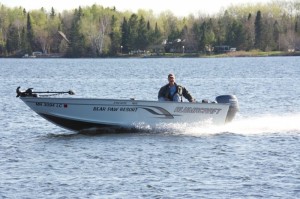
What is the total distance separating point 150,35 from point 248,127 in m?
146

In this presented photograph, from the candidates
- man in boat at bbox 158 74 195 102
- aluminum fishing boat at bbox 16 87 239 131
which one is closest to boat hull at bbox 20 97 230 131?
aluminum fishing boat at bbox 16 87 239 131

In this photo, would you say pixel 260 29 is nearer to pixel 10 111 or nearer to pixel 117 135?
pixel 10 111

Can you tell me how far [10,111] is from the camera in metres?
40.3

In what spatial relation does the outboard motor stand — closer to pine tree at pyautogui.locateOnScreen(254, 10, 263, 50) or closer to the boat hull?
the boat hull

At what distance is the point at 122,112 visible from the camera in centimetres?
2762

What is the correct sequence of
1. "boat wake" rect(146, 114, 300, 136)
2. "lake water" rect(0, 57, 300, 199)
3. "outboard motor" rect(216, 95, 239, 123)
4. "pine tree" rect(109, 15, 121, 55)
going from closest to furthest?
"lake water" rect(0, 57, 300, 199)
"outboard motor" rect(216, 95, 239, 123)
"boat wake" rect(146, 114, 300, 136)
"pine tree" rect(109, 15, 121, 55)

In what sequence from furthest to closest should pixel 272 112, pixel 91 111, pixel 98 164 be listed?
1. pixel 272 112
2. pixel 91 111
3. pixel 98 164

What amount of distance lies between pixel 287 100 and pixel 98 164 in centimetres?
2600

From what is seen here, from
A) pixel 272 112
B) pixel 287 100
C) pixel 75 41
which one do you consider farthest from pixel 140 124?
pixel 75 41

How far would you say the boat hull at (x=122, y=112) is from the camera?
27.4 metres

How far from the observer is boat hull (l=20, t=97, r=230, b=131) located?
1080 inches

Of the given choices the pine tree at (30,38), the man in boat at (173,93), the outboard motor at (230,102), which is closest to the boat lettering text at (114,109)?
the man in boat at (173,93)

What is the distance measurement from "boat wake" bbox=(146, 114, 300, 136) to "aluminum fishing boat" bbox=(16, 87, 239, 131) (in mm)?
285

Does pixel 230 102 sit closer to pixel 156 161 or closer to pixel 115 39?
pixel 156 161
